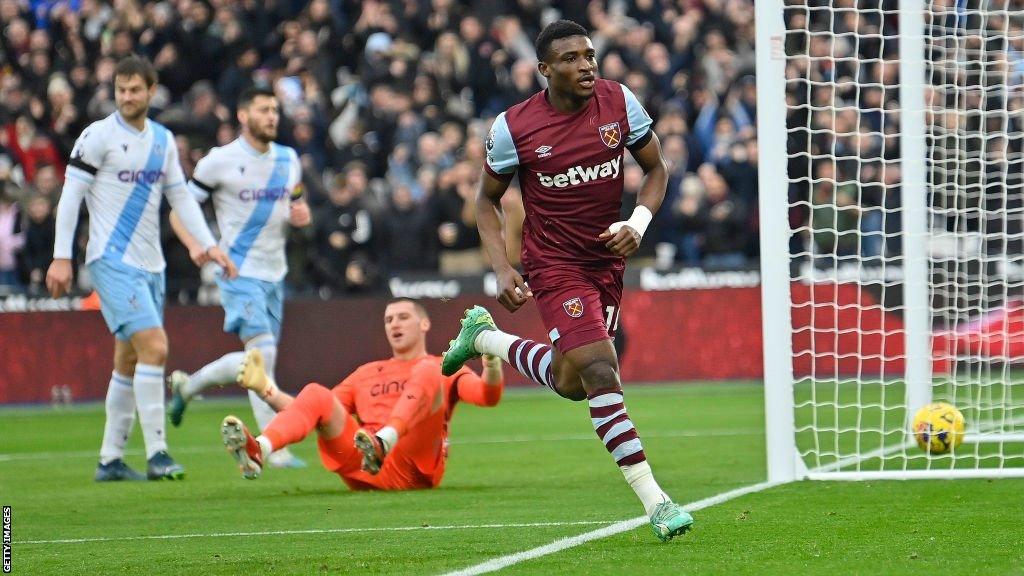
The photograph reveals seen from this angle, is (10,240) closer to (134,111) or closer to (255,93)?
(255,93)

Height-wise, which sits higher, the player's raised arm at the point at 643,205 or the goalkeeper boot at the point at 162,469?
the player's raised arm at the point at 643,205

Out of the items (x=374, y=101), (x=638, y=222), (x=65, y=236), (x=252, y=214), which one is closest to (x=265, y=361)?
(x=252, y=214)

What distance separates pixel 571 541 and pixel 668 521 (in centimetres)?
49

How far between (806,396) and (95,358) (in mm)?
8163

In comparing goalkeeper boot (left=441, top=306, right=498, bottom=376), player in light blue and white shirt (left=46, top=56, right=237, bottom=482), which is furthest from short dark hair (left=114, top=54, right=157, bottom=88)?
goalkeeper boot (left=441, top=306, right=498, bottom=376)

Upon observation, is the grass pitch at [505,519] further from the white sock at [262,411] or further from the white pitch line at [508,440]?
the white sock at [262,411]

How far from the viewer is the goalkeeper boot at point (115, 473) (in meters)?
10.9

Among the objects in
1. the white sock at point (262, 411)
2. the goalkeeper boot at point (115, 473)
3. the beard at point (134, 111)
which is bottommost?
the goalkeeper boot at point (115, 473)

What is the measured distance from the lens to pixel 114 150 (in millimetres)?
10844

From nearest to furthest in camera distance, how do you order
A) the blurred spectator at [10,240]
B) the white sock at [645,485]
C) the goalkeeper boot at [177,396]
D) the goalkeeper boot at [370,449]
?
the white sock at [645,485], the goalkeeper boot at [370,449], the goalkeeper boot at [177,396], the blurred spectator at [10,240]

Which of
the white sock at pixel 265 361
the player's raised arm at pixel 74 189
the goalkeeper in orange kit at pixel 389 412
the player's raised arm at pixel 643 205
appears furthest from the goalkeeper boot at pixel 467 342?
the white sock at pixel 265 361

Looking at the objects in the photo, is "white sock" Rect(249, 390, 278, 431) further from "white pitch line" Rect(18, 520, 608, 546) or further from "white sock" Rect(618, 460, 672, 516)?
"white sock" Rect(618, 460, 672, 516)

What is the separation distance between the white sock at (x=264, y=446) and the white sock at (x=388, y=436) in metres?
0.59

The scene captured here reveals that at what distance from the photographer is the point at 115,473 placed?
35.9ft
